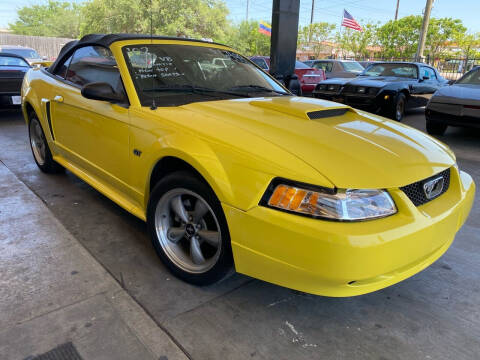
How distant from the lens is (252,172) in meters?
1.78

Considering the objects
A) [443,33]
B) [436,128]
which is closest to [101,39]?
[436,128]

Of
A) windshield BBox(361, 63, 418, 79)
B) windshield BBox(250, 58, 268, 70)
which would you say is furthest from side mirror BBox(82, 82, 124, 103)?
windshield BBox(250, 58, 268, 70)

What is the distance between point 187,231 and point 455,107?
5808 mm

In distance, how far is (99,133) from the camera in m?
2.80

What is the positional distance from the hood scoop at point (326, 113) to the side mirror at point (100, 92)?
50.9 inches

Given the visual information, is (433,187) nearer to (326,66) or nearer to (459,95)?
(459,95)

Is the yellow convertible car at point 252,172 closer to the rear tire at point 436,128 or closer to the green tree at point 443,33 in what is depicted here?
the rear tire at point 436,128

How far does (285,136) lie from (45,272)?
5.79 feet

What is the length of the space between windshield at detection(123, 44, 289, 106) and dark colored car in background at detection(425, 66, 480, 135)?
436 cm

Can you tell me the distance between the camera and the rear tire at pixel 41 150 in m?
4.05

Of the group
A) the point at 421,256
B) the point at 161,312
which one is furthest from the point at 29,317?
the point at 421,256

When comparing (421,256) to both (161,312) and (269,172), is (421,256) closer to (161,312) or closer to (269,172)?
(269,172)

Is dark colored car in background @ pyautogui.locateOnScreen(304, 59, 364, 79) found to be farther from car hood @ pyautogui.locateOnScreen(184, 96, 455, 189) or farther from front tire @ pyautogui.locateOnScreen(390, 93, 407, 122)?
car hood @ pyautogui.locateOnScreen(184, 96, 455, 189)

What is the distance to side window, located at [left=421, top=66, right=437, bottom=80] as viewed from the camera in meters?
9.14
